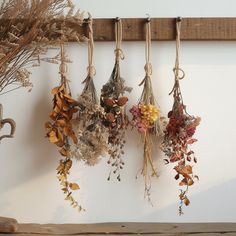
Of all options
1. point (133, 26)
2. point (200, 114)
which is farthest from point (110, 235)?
point (133, 26)

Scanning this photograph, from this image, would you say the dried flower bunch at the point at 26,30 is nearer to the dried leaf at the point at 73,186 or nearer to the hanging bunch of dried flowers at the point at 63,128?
the hanging bunch of dried flowers at the point at 63,128

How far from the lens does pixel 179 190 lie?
1.17 meters

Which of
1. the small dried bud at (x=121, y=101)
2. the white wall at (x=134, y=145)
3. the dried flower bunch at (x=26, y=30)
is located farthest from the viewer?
the white wall at (x=134, y=145)

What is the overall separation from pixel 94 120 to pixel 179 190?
382 mm

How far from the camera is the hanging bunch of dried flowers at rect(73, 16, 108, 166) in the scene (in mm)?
1052

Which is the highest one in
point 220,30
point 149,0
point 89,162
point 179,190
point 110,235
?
point 149,0

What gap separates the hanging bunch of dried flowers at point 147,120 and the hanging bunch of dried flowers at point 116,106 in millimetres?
44

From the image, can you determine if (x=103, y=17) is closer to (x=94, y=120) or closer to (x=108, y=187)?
(x=94, y=120)

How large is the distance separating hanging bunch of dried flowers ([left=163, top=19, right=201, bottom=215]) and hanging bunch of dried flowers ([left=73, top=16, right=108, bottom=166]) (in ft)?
0.67

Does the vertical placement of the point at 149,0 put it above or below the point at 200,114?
above

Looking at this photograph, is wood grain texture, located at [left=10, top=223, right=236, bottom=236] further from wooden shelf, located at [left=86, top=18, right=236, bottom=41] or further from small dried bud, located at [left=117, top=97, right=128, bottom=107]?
wooden shelf, located at [left=86, top=18, right=236, bottom=41]

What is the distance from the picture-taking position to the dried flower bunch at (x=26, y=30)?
953 millimetres

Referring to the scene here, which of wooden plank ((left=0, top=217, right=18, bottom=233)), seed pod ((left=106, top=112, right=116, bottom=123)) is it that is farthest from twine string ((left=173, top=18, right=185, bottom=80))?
wooden plank ((left=0, top=217, right=18, bottom=233))


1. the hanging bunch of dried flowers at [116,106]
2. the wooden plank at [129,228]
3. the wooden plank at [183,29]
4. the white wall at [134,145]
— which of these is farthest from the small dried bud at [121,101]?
the wooden plank at [129,228]
